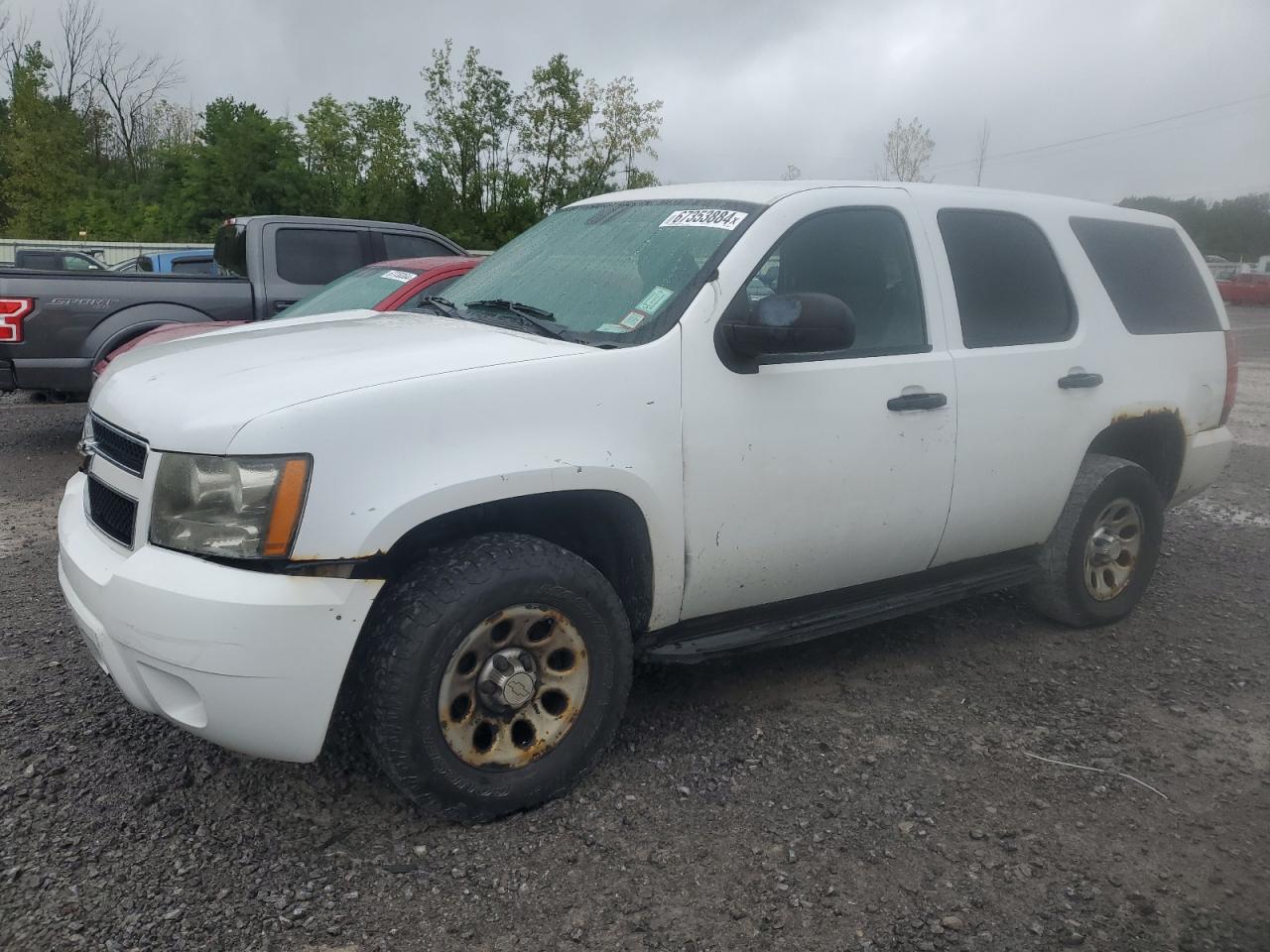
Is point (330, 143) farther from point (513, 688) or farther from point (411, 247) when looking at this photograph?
point (513, 688)

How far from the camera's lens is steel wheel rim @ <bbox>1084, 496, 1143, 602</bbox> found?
448 centimetres

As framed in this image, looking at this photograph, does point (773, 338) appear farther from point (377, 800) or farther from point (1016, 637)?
point (1016, 637)

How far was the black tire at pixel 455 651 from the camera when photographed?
2674 mm

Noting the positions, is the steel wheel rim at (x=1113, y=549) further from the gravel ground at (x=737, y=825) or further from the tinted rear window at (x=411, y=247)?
the tinted rear window at (x=411, y=247)

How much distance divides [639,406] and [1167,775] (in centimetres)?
209

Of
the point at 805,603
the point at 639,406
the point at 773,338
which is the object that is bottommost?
the point at 805,603

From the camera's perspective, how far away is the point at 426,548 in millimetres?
2875

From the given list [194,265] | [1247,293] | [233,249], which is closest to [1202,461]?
[233,249]

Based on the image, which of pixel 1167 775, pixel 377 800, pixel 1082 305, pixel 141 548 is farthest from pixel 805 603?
pixel 141 548

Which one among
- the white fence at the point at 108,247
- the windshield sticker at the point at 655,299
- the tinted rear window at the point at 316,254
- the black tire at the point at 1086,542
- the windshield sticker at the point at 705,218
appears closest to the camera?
the windshield sticker at the point at 655,299

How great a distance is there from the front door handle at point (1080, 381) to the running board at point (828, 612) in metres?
0.71

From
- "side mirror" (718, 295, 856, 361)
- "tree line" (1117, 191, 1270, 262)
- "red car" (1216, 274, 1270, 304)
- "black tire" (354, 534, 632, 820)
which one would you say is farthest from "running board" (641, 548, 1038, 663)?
"tree line" (1117, 191, 1270, 262)

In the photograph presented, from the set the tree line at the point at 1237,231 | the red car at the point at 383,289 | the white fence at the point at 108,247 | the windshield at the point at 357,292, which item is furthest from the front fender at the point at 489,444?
the tree line at the point at 1237,231

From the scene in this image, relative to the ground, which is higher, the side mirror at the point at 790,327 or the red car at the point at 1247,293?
the red car at the point at 1247,293
